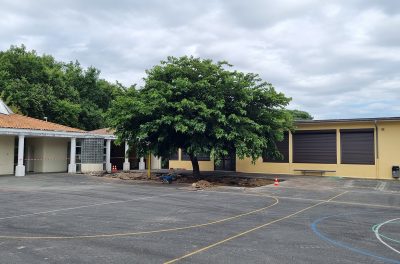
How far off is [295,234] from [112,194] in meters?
10.3

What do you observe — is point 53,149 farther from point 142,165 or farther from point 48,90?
point 48,90

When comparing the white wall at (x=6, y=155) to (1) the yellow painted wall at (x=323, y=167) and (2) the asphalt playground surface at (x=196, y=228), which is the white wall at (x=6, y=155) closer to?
(2) the asphalt playground surface at (x=196, y=228)

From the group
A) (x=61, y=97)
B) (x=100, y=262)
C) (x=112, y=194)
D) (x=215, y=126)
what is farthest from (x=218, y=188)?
(x=61, y=97)

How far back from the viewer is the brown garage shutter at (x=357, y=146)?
Answer: 89.0 ft

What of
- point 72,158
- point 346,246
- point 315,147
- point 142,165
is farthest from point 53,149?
point 346,246

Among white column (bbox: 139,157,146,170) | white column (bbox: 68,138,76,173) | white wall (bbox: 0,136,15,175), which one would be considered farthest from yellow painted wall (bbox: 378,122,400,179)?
white wall (bbox: 0,136,15,175)

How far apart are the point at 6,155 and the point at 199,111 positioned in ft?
54.8

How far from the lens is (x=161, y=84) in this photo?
2222cm

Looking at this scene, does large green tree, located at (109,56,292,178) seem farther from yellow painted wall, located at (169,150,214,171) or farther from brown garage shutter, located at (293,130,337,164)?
yellow painted wall, located at (169,150,214,171)

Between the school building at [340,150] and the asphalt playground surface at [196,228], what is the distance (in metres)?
10.3

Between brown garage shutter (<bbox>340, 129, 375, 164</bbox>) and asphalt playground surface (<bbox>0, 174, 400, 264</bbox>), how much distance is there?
10.5 m

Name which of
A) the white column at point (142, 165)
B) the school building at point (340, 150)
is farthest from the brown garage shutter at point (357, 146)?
the white column at point (142, 165)

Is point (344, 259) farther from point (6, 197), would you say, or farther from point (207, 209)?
point (6, 197)

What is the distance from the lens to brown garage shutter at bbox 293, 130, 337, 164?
2874 cm
